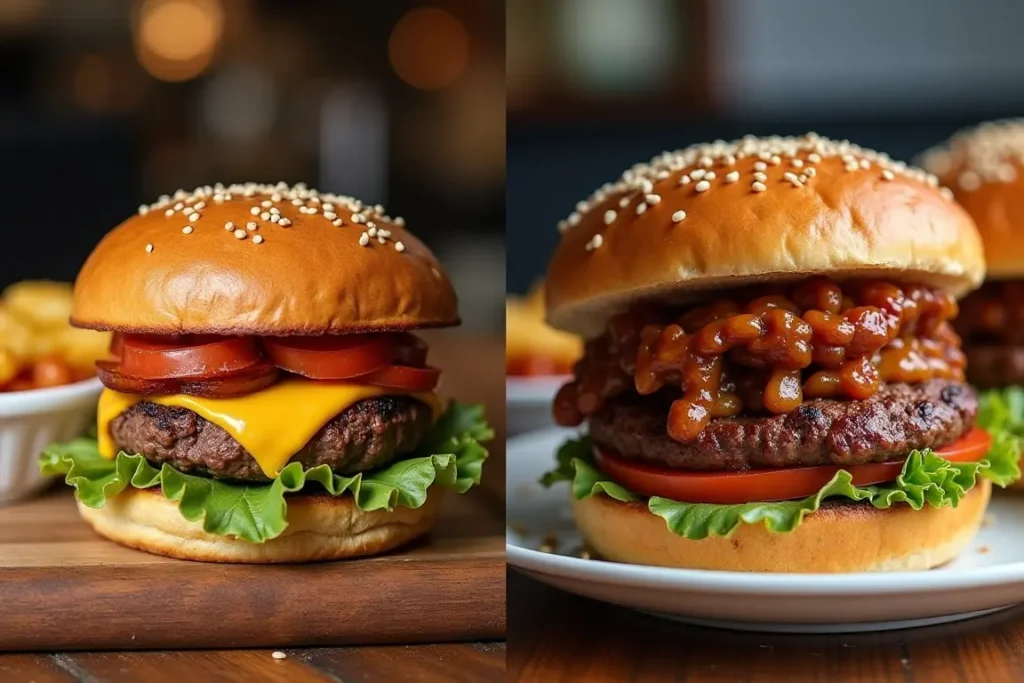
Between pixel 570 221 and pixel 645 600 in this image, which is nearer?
pixel 645 600

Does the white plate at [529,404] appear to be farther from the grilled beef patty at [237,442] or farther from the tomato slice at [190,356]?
the tomato slice at [190,356]

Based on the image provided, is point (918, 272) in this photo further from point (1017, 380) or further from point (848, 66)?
point (848, 66)

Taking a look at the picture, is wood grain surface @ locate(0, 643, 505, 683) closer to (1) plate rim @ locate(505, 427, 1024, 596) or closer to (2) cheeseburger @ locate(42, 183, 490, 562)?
(2) cheeseburger @ locate(42, 183, 490, 562)

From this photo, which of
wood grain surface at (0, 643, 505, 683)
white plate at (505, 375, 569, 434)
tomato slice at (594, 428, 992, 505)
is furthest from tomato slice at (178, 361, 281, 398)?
white plate at (505, 375, 569, 434)

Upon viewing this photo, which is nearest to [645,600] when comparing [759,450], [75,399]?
[759,450]

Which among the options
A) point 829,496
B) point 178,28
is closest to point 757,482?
point 829,496

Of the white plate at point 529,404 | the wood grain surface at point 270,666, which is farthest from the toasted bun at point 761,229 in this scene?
the white plate at point 529,404

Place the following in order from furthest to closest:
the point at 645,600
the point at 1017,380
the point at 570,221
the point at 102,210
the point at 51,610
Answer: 1. the point at 102,210
2. the point at 1017,380
3. the point at 570,221
4. the point at 51,610
5. the point at 645,600
